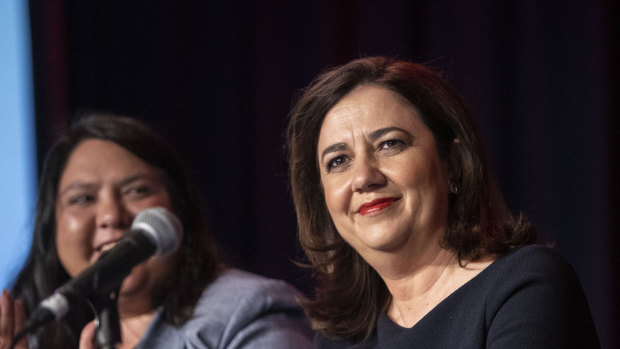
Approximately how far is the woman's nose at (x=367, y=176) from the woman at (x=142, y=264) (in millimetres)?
615

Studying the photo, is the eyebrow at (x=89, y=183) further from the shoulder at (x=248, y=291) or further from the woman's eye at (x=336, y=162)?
the woman's eye at (x=336, y=162)

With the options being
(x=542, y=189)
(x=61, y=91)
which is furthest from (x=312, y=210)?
(x=61, y=91)

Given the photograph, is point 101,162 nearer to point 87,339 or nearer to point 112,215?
point 112,215

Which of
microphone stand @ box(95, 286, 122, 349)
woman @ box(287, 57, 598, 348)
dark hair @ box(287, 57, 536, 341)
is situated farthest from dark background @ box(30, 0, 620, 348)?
microphone stand @ box(95, 286, 122, 349)

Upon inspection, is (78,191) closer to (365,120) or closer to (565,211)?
(365,120)

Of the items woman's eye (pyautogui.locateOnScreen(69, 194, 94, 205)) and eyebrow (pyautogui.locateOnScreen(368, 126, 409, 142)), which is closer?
eyebrow (pyautogui.locateOnScreen(368, 126, 409, 142))

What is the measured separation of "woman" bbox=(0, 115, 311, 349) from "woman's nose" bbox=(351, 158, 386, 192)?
2.02 feet

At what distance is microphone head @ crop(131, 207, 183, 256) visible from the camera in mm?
1612

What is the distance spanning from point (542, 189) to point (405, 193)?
1.21m

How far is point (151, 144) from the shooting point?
253 centimetres

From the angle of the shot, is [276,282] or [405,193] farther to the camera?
[276,282]

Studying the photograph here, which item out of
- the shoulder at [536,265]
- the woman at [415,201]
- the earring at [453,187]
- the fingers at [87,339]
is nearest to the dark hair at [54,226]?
the fingers at [87,339]

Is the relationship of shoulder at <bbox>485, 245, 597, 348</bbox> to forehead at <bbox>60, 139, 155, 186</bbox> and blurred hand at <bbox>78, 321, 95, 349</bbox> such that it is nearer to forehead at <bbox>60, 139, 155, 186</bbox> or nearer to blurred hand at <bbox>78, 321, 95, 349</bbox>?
blurred hand at <bbox>78, 321, 95, 349</bbox>

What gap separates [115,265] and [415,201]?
2.49 feet
